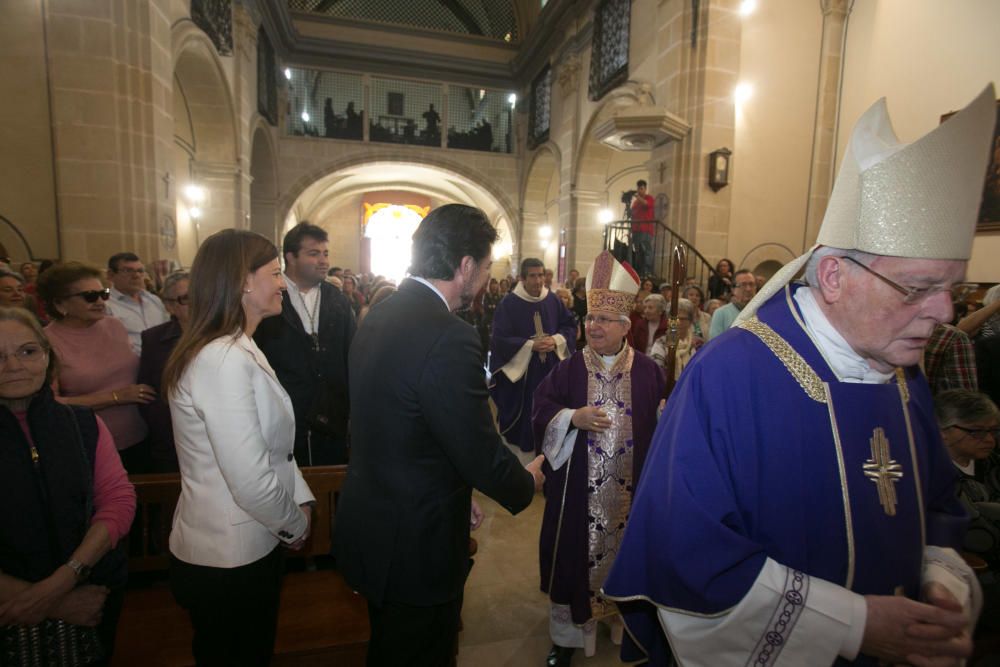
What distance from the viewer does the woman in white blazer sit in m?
1.41

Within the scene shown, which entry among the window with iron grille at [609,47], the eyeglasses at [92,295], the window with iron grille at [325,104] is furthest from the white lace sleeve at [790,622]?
the window with iron grille at [325,104]

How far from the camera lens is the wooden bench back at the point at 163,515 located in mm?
2209

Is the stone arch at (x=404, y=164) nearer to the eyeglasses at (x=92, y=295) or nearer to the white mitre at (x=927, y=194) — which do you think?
the eyeglasses at (x=92, y=295)

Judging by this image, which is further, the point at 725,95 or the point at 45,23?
the point at 725,95

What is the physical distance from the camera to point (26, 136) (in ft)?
16.5

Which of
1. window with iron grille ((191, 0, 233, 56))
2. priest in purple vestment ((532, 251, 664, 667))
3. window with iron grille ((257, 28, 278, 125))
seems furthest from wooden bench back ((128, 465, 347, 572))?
window with iron grille ((257, 28, 278, 125))

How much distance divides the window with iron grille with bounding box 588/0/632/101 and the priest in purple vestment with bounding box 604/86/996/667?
9314 mm

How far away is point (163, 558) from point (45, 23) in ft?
18.4

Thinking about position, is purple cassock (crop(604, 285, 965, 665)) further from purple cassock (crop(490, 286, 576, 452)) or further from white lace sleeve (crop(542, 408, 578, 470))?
purple cassock (crop(490, 286, 576, 452))

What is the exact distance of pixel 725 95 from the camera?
7.35m

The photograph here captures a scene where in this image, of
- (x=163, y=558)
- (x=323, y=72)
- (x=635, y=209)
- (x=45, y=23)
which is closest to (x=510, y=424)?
(x=163, y=558)

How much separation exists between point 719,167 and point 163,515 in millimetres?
7458

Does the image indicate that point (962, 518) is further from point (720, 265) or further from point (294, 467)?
point (720, 265)

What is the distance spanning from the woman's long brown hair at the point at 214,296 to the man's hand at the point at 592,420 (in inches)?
53.1
